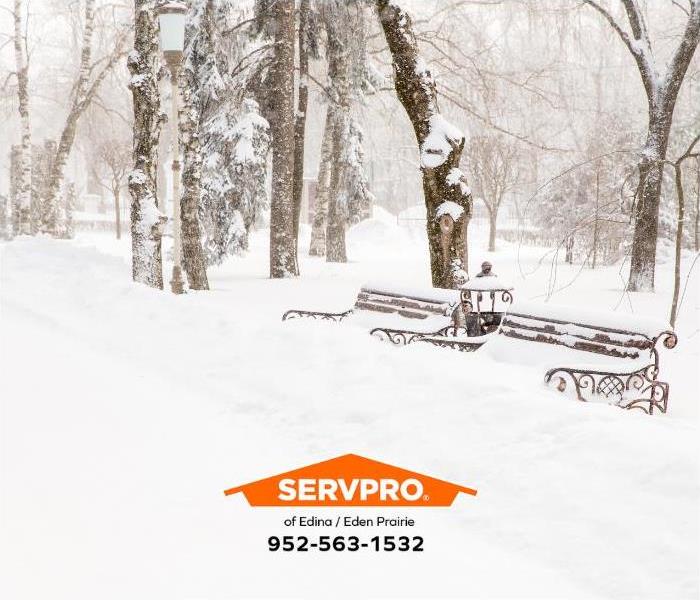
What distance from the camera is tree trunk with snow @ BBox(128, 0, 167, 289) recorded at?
11.8 metres

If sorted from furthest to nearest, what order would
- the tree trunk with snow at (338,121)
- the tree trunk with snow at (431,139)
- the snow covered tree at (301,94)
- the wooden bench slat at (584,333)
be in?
the snow covered tree at (301,94) → the tree trunk with snow at (338,121) → the tree trunk with snow at (431,139) → the wooden bench slat at (584,333)

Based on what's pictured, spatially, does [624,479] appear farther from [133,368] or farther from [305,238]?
[305,238]

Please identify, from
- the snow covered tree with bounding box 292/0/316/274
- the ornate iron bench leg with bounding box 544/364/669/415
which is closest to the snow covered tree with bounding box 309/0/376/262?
the snow covered tree with bounding box 292/0/316/274

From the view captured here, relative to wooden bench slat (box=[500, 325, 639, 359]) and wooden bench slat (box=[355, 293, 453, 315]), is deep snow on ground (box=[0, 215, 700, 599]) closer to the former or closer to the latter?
wooden bench slat (box=[500, 325, 639, 359])

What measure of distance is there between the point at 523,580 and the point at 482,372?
2367mm

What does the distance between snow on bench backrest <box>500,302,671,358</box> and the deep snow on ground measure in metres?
0.49

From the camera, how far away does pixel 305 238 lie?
3503 centimetres

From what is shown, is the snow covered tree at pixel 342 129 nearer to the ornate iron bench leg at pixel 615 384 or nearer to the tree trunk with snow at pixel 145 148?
the tree trunk with snow at pixel 145 148

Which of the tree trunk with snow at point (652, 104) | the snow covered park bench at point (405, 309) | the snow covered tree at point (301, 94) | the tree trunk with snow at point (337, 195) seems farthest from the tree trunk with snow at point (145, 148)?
the tree trunk with snow at point (652, 104)

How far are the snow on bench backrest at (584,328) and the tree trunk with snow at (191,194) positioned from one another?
851cm

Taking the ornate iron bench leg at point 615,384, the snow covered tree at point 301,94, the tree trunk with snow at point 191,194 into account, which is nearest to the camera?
the ornate iron bench leg at point 615,384

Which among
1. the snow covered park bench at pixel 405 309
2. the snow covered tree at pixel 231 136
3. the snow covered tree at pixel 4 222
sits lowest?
the snow covered park bench at pixel 405 309

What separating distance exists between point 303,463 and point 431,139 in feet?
19.6

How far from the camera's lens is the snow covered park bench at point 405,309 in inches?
349
